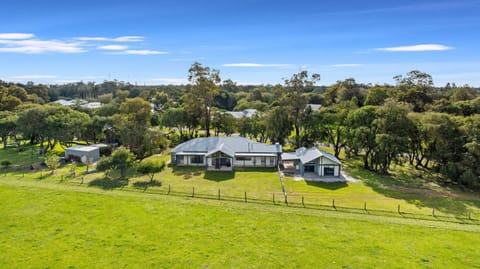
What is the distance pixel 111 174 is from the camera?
32.3m

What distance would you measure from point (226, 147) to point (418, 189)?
2092cm

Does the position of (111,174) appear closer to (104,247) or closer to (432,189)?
(104,247)

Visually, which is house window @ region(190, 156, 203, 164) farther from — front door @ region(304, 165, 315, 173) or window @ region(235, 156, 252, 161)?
front door @ region(304, 165, 315, 173)

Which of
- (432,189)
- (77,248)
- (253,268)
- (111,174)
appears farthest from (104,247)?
(432,189)

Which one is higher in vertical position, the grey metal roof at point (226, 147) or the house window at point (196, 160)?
the grey metal roof at point (226, 147)

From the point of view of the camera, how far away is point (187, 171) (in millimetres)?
34562

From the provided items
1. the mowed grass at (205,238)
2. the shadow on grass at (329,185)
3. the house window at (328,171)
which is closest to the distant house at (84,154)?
the mowed grass at (205,238)

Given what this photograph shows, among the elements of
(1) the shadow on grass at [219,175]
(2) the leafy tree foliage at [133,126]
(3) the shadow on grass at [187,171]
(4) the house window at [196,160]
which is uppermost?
(2) the leafy tree foliage at [133,126]

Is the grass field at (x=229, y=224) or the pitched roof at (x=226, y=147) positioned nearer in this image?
the grass field at (x=229, y=224)

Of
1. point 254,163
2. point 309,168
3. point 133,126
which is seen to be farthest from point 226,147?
point 133,126

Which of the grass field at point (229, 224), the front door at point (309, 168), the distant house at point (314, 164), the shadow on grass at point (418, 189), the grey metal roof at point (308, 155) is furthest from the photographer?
the front door at point (309, 168)

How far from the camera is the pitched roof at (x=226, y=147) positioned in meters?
37.3

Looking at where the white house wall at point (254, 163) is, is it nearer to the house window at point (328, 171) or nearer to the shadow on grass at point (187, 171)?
the shadow on grass at point (187, 171)

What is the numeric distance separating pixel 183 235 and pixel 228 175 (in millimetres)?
14826
